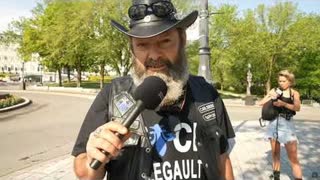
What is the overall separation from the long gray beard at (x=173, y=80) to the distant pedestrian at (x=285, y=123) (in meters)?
4.57

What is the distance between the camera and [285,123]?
639 centimetres

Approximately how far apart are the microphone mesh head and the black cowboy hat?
34 cm

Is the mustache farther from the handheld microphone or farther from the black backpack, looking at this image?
the black backpack

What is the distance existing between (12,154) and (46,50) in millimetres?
37330

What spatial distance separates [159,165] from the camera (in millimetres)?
1972

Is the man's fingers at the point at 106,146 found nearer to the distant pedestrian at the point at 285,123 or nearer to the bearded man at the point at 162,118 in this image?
the bearded man at the point at 162,118

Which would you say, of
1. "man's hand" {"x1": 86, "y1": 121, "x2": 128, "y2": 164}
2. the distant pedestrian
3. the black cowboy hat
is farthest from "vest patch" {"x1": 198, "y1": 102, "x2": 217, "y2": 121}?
the distant pedestrian

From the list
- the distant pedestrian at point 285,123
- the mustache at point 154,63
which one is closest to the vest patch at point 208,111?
the mustache at point 154,63

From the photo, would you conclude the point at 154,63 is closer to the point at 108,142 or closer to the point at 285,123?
the point at 108,142

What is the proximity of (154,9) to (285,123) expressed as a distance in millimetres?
4847

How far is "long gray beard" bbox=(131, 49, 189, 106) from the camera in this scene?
2.07m

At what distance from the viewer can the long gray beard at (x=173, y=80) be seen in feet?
6.79

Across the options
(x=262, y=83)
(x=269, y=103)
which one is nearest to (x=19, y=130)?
(x=269, y=103)

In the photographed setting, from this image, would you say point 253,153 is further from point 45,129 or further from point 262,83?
point 262,83
